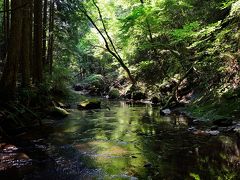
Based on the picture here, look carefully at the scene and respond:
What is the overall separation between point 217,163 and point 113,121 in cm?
746

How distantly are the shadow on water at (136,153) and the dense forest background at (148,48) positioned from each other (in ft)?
8.26

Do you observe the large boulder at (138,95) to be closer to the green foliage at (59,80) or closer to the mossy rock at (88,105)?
the mossy rock at (88,105)

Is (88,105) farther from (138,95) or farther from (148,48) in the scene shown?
(138,95)

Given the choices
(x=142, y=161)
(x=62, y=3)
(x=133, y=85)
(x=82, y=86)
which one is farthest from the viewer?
(x=82, y=86)

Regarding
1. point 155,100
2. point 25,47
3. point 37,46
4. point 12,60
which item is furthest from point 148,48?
point 12,60

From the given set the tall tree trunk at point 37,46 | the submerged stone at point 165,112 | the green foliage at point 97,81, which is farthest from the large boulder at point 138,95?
the green foliage at point 97,81

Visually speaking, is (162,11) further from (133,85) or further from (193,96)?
(133,85)

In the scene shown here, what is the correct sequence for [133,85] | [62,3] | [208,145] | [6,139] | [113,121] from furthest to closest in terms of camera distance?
[133,85] → [62,3] → [113,121] → [6,139] → [208,145]

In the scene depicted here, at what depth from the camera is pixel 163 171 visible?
6.83 m

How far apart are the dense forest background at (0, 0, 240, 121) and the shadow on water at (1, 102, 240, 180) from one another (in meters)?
2.52

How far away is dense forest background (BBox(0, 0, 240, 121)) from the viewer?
13.0 meters

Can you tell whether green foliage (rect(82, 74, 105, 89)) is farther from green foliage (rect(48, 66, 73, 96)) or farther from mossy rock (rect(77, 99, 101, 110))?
mossy rock (rect(77, 99, 101, 110))

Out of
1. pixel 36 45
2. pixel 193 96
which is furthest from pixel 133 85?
pixel 36 45

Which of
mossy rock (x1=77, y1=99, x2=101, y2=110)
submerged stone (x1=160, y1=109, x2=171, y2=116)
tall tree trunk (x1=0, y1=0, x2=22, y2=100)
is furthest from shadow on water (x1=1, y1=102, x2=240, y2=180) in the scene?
mossy rock (x1=77, y1=99, x2=101, y2=110)
